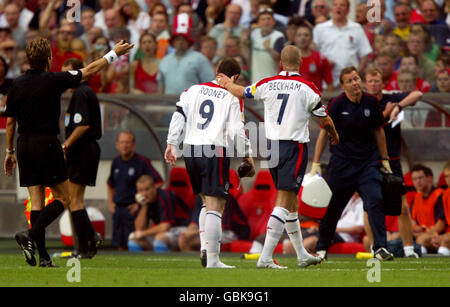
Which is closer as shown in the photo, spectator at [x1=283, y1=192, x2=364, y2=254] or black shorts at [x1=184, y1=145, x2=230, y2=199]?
black shorts at [x1=184, y1=145, x2=230, y2=199]

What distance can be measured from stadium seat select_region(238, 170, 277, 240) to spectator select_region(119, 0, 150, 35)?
4384mm

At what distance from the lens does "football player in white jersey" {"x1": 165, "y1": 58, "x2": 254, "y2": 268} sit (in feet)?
33.4

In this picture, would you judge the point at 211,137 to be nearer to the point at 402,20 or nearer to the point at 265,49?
the point at 265,49

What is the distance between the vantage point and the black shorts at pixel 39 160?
9953mm

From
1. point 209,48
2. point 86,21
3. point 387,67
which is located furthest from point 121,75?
point 387,67

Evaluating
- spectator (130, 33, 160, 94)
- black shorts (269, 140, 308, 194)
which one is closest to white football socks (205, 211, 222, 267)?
black shorts (269, 140, 308, 194)

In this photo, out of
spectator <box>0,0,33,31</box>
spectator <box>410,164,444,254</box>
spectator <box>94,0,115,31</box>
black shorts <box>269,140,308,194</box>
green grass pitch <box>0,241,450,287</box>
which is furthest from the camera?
spectator <box>0,0,33,31</box>

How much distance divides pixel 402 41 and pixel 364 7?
130cm

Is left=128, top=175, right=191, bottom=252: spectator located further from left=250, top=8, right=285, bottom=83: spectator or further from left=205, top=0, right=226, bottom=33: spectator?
left=205, top=0, right=226, bottom=33: spectator

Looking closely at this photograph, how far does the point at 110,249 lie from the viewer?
14.9 meters

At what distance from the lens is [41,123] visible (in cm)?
993

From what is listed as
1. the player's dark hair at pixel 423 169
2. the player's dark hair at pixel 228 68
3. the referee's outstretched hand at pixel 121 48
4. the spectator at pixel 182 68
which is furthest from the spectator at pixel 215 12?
the referee's outstretched hand at pixel 121 48
